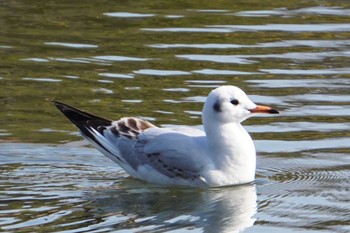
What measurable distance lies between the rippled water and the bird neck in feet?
0.62

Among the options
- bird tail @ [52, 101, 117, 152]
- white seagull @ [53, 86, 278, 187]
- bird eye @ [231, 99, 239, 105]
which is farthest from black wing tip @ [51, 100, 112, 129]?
bird eye @ [231, 99, 239, 105]

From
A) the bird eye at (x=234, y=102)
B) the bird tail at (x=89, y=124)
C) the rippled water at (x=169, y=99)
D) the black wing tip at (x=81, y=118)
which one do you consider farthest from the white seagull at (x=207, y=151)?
the black wing tip at (x=81, y=118)

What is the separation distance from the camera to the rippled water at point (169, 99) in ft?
32.8

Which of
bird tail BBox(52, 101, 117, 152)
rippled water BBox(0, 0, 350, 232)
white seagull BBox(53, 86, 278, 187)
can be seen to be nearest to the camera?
rippled water BBox(0, 0, 350, 232)

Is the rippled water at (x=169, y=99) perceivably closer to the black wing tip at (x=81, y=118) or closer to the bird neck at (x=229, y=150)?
the bird neck at (x=229, y=150)

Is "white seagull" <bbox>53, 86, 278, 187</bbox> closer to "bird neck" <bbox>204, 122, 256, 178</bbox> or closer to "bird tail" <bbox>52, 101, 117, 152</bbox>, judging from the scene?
"bird neck" <bbox>204, 122, 256, 178</bbox>

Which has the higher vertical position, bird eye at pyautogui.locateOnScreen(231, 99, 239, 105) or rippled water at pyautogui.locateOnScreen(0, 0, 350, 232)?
bird eye at pyautogui.locateOnScreen(231, 99, 239, 105)

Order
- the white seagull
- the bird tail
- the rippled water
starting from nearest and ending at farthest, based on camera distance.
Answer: the rippled water
the white seagull
the bird tail

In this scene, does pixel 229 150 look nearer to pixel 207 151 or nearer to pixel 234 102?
pixel 207 151

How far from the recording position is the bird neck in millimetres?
10680

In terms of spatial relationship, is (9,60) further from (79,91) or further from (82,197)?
(82,197)

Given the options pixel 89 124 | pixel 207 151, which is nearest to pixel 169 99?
pixel 89 124

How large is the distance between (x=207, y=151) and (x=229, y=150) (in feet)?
0.60

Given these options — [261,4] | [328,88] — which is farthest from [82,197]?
[261,4]
